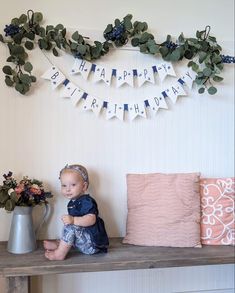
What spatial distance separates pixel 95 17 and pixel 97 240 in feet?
3.63

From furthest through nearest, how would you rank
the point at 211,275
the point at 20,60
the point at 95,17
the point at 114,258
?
1. the point at 211,275
2. the point at 95,17
3. the point at 20,60
4. the point at 114,258

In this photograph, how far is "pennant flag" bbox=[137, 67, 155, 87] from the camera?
5.78 ft

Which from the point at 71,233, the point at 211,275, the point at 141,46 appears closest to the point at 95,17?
the point at 141,46

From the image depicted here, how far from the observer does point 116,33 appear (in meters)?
1.68

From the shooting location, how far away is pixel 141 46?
1.71 meters

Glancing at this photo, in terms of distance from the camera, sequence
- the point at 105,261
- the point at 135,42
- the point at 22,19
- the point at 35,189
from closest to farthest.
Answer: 1. the point at 105,261
2. the point at 35,189
3. the point at 22,19
4. the point at 135,42

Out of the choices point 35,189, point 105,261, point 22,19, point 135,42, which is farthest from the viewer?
point 135,42

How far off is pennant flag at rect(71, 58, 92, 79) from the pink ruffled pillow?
0.59 metres

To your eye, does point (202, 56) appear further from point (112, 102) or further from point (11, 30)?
point (11, 30)

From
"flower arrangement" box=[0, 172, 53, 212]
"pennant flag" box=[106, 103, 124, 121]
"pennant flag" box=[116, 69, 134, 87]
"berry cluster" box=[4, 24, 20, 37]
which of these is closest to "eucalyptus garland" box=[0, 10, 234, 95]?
"berry cluster" box=[4, 24, 20, 37]

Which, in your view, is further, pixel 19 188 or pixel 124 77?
pixel 124 77

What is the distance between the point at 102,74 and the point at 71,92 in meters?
0.18

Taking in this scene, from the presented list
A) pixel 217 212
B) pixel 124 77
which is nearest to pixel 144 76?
pixel 124 77

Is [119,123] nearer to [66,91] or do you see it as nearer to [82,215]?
[66,91]
